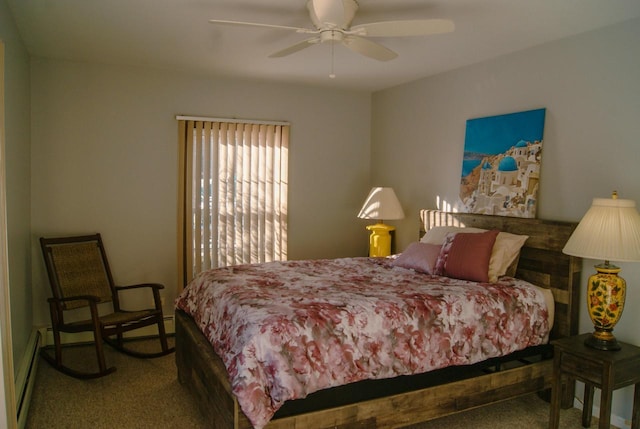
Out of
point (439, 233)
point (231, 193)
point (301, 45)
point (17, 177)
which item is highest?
point (301, 45)

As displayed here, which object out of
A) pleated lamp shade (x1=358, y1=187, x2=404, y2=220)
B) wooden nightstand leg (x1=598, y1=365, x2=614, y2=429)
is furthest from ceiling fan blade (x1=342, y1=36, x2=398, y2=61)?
wooden nightstand leg (x1=598, y1=365, x2=614, y2=429)

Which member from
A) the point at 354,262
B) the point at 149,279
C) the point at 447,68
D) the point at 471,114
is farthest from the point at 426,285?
the point at 149,279

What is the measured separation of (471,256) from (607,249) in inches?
35.2

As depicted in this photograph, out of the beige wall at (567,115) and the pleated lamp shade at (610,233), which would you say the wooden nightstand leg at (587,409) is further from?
the pleated lamp shade at (610,233)

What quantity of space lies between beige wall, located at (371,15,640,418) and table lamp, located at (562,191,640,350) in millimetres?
332

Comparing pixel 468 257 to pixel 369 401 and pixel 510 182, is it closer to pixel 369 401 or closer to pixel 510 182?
pixel 510 182

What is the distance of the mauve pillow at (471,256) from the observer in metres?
3.22

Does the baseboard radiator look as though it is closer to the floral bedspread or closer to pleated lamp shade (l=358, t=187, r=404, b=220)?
the floral bedspread

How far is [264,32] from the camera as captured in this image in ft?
10.7

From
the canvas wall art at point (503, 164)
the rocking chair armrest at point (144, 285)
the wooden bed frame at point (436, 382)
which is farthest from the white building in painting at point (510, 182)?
the rocking chair armrest at point (144, 285)

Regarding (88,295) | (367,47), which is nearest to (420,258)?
(367,47)

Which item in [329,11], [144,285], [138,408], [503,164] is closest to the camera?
[329,11]

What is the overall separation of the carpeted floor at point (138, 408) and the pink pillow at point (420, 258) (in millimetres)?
1035

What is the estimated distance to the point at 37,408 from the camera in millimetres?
3039
